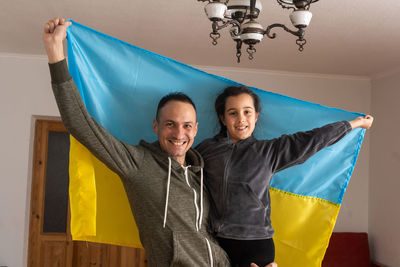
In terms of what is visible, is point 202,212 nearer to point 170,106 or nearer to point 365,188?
point 170,106

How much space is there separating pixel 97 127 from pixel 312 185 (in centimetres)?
135

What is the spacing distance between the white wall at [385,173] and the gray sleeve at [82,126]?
13.4 feet

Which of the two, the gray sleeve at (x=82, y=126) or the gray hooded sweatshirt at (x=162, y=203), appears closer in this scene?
the gray sleeve at (x=82, y=126)

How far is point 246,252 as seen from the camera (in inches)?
69.2

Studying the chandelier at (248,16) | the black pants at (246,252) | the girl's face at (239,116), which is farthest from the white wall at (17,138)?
the black pants at (246,252)

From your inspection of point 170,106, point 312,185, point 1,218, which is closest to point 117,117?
point 170,106

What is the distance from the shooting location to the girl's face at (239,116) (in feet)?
6.38

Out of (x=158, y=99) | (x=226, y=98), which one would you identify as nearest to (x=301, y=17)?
(x=226, y=98)

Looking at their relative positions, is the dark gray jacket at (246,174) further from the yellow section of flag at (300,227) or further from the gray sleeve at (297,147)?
the yellow section of flag at (300,227)

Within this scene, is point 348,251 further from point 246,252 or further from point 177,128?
point 177,128

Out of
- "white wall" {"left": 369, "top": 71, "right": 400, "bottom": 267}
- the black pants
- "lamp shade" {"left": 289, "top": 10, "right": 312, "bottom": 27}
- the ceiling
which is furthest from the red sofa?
"lamp shade" {"left": 289, "top": 10, "right": 312, "bottom": 27}

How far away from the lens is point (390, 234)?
492 centimetres

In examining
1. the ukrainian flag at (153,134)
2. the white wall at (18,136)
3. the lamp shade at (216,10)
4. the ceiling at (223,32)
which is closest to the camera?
the ukrainian flag at (153,134)

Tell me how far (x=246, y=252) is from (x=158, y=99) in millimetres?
835
